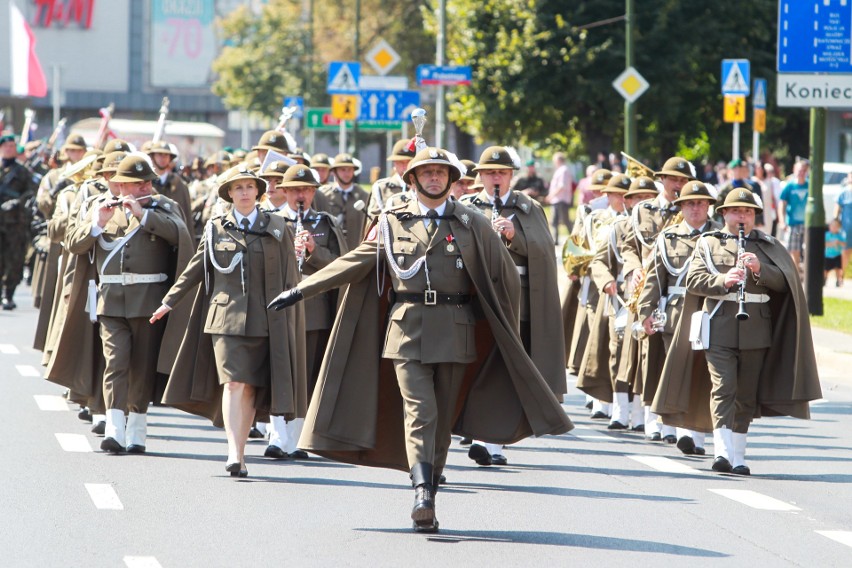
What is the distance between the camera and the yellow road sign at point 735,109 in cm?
2555

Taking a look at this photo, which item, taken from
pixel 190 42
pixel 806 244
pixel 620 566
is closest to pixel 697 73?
pixel 806 244

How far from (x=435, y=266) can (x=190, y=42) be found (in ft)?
322

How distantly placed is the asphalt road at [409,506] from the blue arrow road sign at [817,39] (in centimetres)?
753

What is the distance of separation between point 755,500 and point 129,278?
4.22 meters

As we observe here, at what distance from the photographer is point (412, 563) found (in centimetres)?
749

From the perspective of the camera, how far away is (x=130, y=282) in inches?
431

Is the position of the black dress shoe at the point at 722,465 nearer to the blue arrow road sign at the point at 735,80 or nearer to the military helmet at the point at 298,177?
the military helmet at the point at 298,177

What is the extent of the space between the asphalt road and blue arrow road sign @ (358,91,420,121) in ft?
59.9

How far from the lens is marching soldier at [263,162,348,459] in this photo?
11.2 meters

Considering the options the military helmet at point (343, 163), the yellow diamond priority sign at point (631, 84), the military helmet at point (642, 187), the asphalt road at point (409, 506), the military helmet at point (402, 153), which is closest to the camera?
the asphalt road at point (409, 506)

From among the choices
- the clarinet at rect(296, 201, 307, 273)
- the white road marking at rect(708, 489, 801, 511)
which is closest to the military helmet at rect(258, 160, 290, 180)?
the clarinet at rect(296, 201, 307, 273)

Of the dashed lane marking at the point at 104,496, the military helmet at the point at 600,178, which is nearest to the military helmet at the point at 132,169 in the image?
the dashed lane marking at the point at 104,496

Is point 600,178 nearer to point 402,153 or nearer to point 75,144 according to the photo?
point 402,153

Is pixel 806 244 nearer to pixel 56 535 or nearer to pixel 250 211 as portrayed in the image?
pixel 250 211
